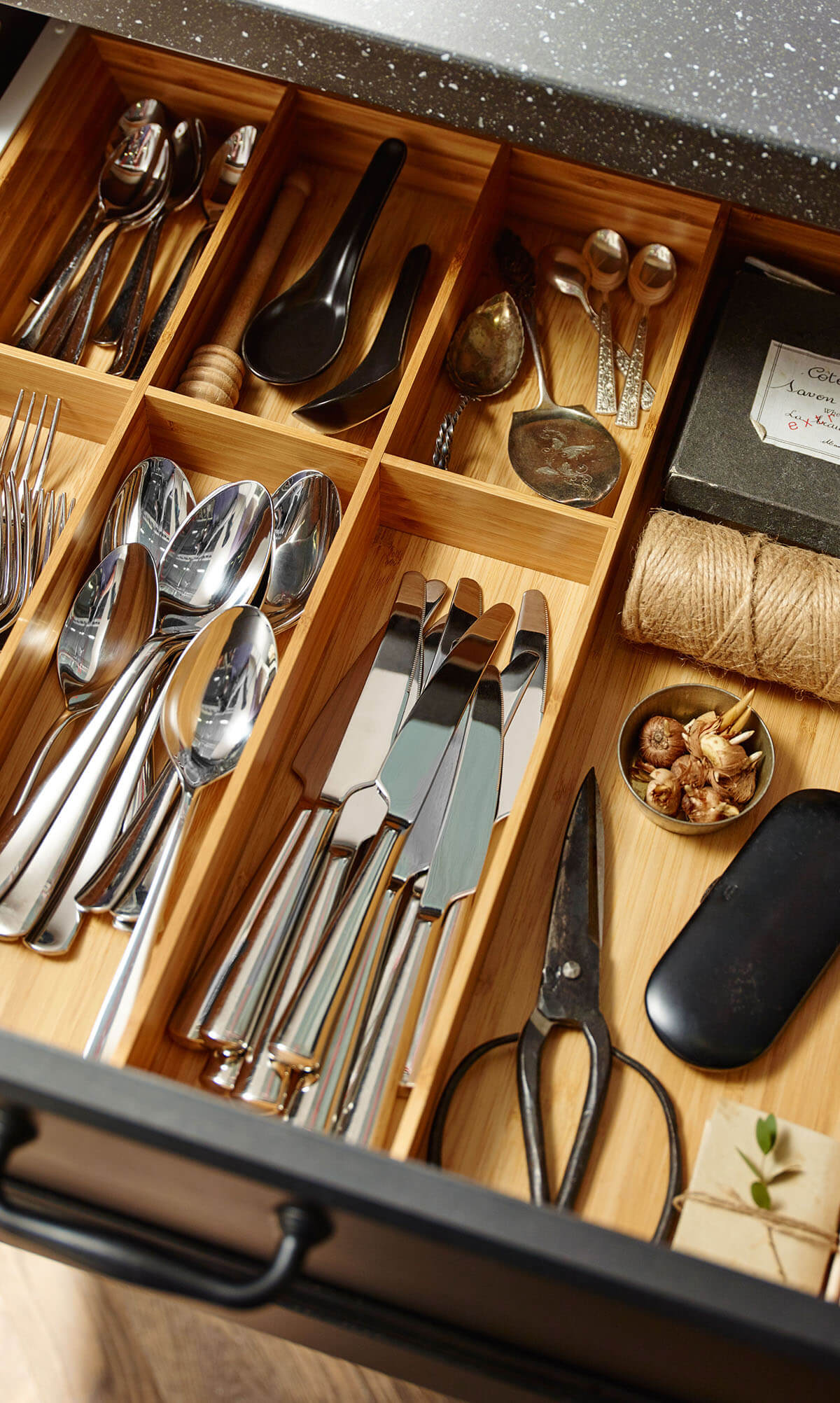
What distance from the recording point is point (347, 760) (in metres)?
0.77

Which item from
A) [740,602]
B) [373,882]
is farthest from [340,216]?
[373,882]

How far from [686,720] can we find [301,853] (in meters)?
0.33

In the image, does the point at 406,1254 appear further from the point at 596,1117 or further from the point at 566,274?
the point at 566,274

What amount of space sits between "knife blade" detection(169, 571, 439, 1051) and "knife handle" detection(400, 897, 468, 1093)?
0.10 m

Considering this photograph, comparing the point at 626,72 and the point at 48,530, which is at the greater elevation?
the point at 626,72

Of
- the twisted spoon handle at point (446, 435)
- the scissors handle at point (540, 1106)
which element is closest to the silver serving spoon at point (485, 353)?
the twisted spoon handle at point (446, 435)

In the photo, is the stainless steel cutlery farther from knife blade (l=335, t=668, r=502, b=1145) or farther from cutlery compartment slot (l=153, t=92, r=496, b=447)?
cutlery compartment slot (l=153, t=92, r=496, b=447)

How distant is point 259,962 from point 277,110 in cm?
77

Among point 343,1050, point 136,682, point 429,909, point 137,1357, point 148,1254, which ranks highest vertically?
point 136,682

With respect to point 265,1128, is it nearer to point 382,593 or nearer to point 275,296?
point 382,593

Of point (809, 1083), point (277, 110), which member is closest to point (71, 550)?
point (277, 110)

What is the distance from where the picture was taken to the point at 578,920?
0.75m

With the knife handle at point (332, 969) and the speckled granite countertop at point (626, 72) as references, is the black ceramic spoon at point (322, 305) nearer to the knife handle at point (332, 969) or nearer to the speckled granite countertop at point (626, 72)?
the speckled granite countertop at point (626, 72)

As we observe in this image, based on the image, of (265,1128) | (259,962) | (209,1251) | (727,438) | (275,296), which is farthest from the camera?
(275,296)
